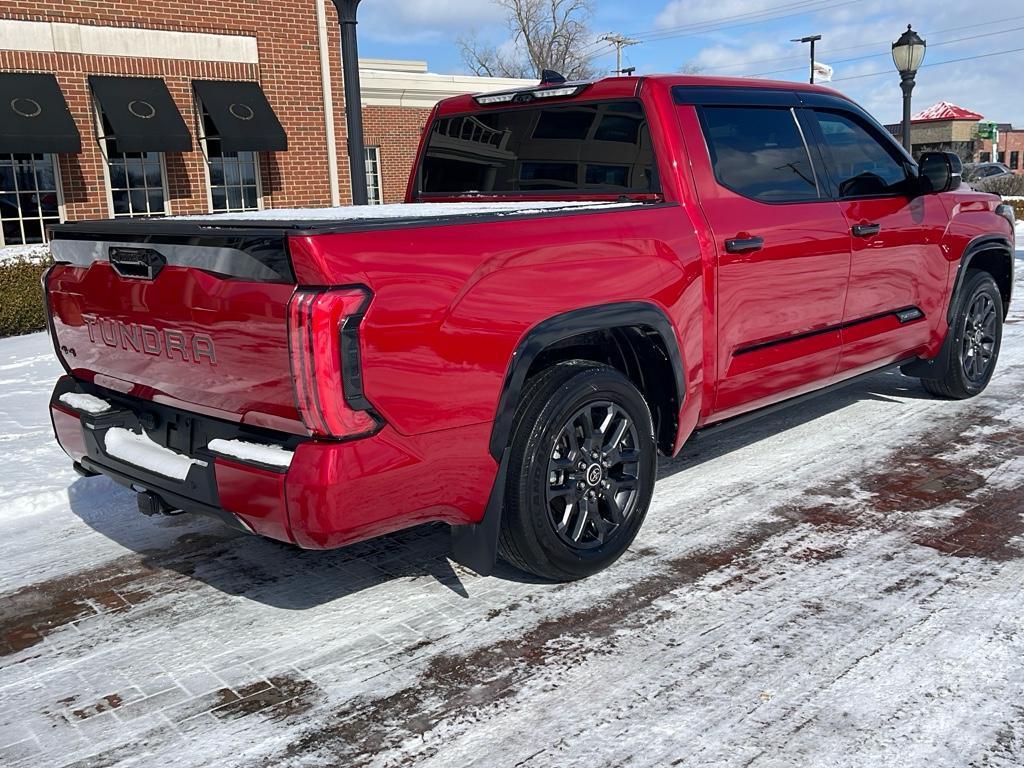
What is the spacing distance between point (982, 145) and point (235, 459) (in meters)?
58.8

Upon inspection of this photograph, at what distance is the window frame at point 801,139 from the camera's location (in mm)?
4363

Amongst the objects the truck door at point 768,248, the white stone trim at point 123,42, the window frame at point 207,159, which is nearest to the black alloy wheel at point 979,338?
the truck door at point 768,248

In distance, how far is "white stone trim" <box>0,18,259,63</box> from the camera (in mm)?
13477

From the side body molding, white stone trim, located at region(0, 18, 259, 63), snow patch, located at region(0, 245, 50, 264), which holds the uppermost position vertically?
white stone trim, located at region(0, 18, 259, 63)

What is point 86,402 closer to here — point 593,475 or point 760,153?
point 593,475

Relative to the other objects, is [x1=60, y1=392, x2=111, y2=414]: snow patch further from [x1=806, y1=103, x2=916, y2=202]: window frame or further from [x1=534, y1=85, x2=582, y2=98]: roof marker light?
[x1=806, y1=103, x2=916, y2=202]: window frame

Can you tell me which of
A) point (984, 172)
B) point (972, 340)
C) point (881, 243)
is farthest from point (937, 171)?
point (984, 172)

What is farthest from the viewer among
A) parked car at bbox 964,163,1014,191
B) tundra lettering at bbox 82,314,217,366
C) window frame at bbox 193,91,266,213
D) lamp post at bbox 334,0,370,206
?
parked car at bbox 964,163,1014,191

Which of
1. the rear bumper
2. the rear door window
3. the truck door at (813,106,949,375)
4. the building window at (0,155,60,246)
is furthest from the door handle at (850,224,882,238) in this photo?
the building window at (0,155,60,246)

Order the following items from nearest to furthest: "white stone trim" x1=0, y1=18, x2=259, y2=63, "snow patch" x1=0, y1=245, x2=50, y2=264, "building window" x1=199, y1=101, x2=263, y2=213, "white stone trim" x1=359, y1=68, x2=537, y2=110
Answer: "snow patch" x1=0, y1=245, x2=50, y2=264 < "white stone trim" x1=0, y1=18, x2=259, y2=63 < "building window" x1=199, y1=101, x2=263, y2=213 < "white stone trim" x1=359, y1=68, x2=537, y2=110

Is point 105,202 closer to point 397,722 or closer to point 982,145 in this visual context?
point 397,722

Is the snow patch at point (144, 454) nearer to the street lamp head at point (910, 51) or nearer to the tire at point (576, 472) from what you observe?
the tire at point (576, 472)

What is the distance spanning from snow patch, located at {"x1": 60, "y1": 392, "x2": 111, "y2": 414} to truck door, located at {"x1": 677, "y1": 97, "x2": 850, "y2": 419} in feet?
8.23

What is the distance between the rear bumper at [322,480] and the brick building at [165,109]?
11.6m
